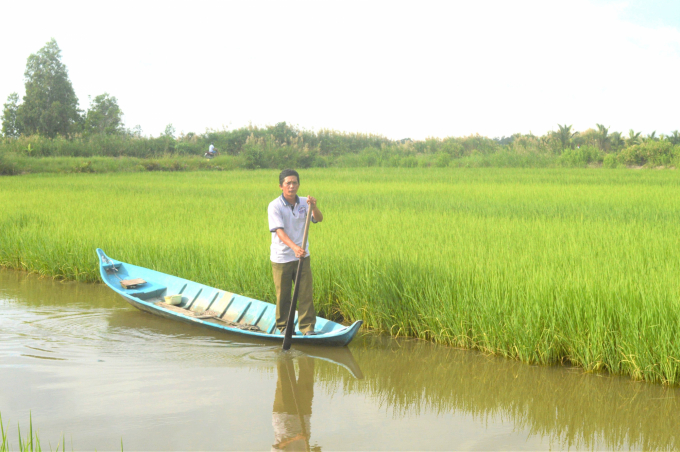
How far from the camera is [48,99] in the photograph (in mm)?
41875

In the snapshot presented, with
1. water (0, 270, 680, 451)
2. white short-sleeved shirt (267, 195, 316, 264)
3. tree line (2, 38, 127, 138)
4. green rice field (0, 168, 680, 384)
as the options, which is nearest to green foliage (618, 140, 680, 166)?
green rice field (0, 168, 680, 384)

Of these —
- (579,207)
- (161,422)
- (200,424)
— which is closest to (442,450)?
(200,424)

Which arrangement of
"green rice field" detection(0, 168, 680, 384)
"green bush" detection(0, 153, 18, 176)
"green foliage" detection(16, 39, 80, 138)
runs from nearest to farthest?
"green rice field" detection(0, 168, 680, 384)
"green bush" detection(0, 153, 18, 176)
"green foliage" detection(16, 39, 80, 138)

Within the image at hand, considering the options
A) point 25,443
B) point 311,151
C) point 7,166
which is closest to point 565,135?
point 311,151

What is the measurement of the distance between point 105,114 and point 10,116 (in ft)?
20.4

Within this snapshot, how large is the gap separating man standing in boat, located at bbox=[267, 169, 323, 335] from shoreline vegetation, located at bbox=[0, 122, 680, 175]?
2149cm

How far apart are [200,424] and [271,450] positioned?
0.54m

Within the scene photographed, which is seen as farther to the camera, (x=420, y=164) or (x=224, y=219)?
(x=420, y=164)

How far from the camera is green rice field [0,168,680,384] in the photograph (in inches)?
179

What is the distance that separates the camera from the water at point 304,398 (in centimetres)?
346

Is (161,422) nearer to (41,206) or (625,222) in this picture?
(625,222)

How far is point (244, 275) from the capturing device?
6.59 meters

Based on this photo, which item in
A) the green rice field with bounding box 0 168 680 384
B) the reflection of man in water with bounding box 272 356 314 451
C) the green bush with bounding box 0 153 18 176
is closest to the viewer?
the reflection of man in water with bounding box 272 356 314 451

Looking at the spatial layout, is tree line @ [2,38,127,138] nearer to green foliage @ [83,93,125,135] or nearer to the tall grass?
green foliage @ [83,93,125,135]
